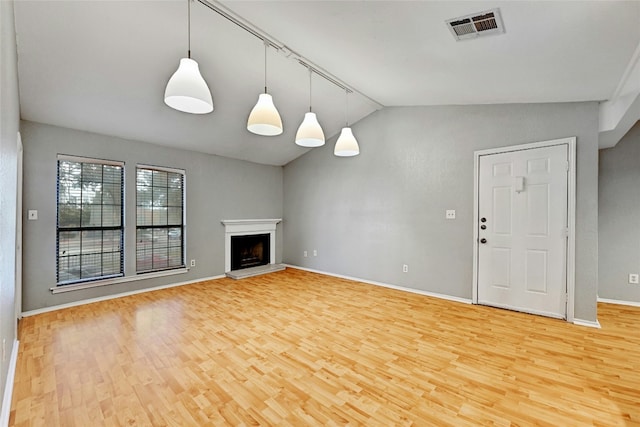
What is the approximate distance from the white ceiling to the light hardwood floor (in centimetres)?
253

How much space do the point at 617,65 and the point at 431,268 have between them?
299 cm

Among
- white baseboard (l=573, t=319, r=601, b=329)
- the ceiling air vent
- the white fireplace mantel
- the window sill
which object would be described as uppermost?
the ceiling air vent

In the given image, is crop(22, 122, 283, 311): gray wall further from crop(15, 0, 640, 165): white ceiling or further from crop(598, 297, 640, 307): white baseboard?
crop(598, 297, 640, 307): white baseboard

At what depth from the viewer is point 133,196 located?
14.7 feet

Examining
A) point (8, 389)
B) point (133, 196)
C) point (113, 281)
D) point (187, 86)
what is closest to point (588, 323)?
point (187, 86)

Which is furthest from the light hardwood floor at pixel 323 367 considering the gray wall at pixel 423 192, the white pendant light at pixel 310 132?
the white pendant light at pixel 310 132

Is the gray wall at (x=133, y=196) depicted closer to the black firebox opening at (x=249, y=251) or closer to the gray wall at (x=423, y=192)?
the black firebox opening at (x=249, y=251)

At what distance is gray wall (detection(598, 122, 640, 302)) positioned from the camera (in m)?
3.87

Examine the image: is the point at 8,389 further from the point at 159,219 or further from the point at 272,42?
the point at 272,42

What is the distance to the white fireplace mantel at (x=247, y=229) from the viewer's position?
18.8ft

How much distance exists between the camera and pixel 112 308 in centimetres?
378

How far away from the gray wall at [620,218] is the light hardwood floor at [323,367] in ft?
1.36

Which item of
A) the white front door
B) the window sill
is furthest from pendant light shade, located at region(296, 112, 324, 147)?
the window sill

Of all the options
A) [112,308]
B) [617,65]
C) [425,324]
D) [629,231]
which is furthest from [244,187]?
[629,231]
